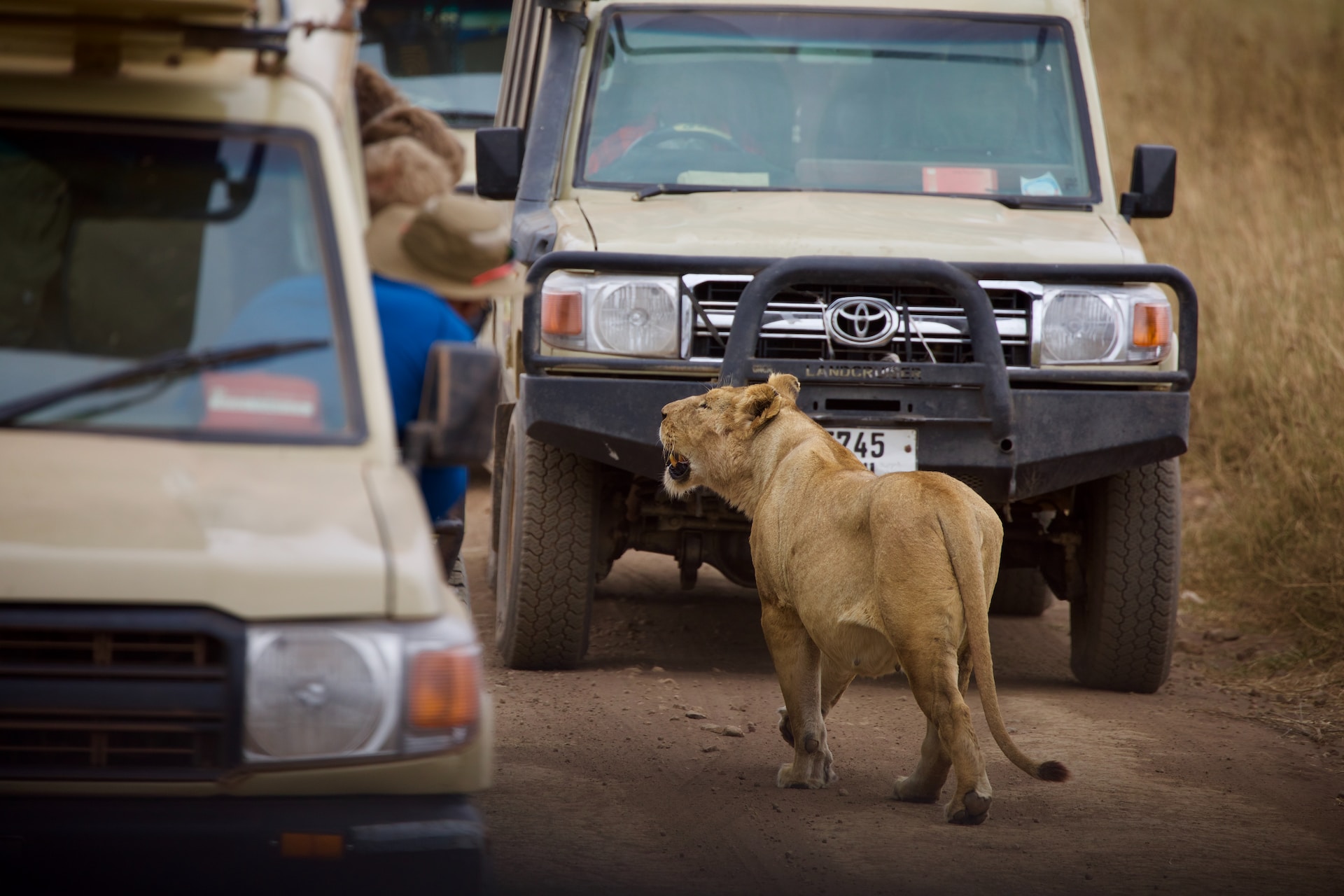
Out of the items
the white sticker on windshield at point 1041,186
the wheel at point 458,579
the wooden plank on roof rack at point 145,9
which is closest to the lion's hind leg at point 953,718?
the wheel at point 458,579

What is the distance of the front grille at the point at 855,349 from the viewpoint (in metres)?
5.77

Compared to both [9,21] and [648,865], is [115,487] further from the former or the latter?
[648,865]

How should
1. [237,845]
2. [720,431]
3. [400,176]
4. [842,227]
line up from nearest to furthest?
[237,845]
[400,176]
[720,431]
[842,227]

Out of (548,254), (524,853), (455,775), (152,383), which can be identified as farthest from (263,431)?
(548,254)

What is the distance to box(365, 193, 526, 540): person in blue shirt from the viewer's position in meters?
4.28

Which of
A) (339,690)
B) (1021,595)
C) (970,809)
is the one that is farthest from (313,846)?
(1021,595)

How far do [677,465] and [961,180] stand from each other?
1.94 m

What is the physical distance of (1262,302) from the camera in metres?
10.3

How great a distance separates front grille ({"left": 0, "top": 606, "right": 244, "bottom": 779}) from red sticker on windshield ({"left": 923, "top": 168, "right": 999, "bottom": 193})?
14.7 feet

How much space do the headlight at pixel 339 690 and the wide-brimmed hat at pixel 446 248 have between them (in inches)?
69.6

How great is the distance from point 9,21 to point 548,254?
2.44 m

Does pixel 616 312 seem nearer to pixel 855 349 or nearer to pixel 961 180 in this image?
pixel 855 349

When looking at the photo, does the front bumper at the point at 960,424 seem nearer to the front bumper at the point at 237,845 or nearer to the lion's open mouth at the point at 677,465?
the lion's open mouth at the point at 677,465

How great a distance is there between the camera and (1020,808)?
4883mm
